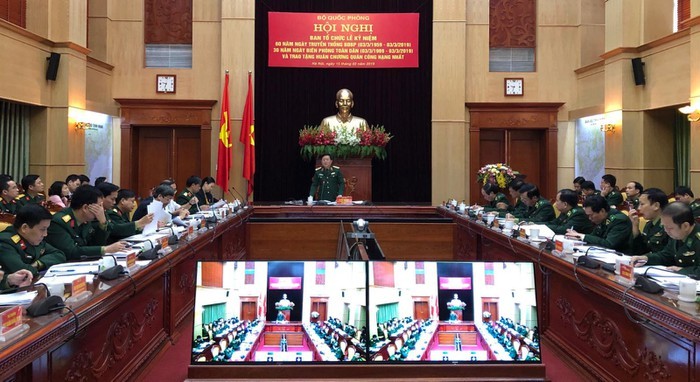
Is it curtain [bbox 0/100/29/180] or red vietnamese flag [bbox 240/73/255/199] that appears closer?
curtain [bbox 0/100/29/180]

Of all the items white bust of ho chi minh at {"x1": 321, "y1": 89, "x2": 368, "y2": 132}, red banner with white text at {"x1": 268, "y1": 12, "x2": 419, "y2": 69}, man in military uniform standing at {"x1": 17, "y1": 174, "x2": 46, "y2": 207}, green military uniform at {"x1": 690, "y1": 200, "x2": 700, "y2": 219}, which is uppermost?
red banner with white text at {"x1": 268, "y1": 12, "x2": 419, "y2": 69}

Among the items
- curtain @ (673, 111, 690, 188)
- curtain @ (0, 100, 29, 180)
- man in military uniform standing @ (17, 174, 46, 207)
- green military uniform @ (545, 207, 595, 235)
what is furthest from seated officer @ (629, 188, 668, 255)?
curtain @ (0, 100, 29, 180)

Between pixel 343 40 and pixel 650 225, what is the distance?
21.9ft

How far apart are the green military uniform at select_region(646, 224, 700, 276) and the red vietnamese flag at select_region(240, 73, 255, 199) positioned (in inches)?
263

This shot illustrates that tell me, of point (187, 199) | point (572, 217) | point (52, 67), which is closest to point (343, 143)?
point (187, 199)

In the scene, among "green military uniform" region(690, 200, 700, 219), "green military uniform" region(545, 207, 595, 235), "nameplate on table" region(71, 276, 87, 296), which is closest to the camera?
"nameplate on table" region(71, 276, 87, 296)

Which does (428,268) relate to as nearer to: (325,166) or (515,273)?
(515,273)

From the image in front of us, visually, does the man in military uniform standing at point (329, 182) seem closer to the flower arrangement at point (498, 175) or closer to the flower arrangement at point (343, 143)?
the flower arrangement at point (343, 143)

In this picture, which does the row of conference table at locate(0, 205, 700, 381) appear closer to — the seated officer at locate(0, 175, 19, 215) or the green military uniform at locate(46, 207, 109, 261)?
the green military uniform at locate(46, 207, 109, 261)

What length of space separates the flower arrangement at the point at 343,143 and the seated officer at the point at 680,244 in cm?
565

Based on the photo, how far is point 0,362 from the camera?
143 cm

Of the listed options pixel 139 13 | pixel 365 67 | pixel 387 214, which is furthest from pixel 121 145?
pixel 387 214

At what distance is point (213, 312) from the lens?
209 centimetres

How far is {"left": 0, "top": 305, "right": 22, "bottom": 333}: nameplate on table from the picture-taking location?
1.57 m
